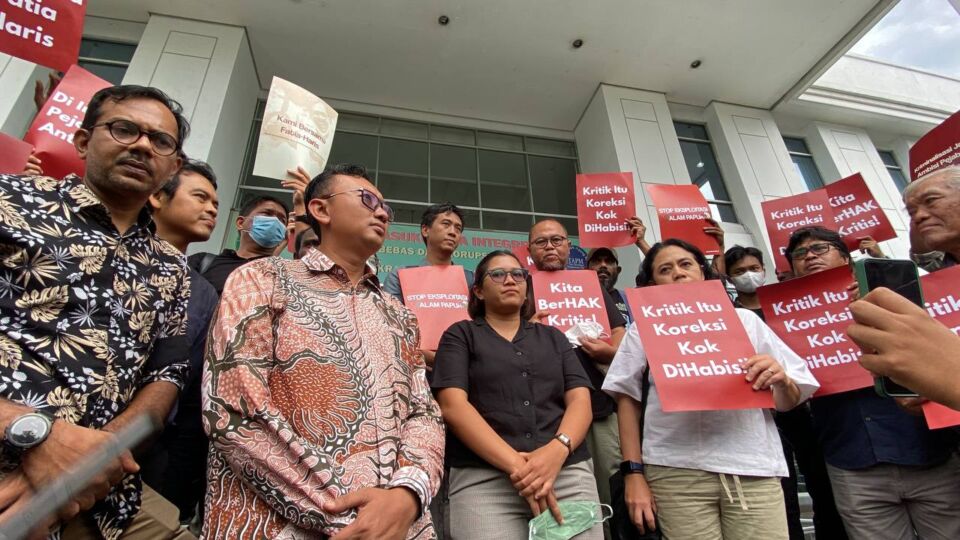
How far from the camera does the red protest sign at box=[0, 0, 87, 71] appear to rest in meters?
2.46

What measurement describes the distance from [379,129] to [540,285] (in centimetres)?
578

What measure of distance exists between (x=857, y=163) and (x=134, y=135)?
407 inches

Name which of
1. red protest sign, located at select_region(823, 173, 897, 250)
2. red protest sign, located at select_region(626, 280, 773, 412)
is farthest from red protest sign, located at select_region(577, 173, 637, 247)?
red protest sign, located at select_region(626, 280, 773, 412)

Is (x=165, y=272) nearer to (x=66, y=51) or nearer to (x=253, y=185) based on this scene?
(x=66, y=51)

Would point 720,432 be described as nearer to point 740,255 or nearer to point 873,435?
point 873,435

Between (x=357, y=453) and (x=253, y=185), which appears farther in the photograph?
(x=253, y=185)

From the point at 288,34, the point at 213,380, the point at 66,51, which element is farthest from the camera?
the point at 288,34

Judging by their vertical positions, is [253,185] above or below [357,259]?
above

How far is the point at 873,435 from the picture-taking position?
200 centimetres

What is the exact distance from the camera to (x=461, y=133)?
798cm

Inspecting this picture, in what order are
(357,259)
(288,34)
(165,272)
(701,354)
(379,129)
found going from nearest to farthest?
(165,272) → (357,259) → (701,354) → (288,34) → (379,129)

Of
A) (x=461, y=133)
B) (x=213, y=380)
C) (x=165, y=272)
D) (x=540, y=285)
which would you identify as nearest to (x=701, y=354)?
(x=540, y=285)

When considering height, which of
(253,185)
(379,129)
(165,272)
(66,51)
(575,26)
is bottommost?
(165,272)

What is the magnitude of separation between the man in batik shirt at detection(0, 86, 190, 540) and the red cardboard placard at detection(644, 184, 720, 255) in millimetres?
3937
